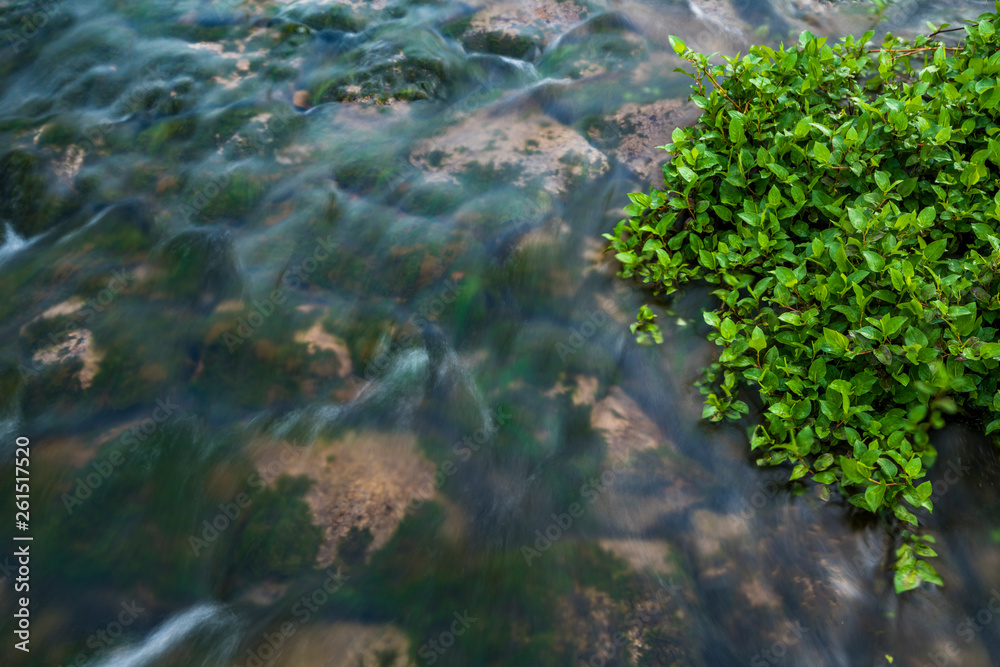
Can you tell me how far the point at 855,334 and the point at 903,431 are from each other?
0.49 m

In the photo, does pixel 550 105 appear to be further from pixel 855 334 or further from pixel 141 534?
pixel 141 534

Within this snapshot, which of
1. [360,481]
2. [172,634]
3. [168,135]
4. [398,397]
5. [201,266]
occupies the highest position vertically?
[168,135]

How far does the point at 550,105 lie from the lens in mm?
5066

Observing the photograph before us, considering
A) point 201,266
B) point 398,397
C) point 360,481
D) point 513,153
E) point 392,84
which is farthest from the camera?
point 392,84

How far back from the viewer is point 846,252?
2988mm

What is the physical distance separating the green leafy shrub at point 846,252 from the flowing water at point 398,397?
0.20 metres

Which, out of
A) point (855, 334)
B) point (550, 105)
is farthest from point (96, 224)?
point (855, 334)

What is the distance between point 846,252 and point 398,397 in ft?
8.17

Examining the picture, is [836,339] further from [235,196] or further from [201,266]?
[235,196]

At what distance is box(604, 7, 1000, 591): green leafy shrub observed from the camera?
8.77ft

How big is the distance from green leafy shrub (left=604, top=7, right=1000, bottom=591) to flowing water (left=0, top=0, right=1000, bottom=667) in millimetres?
202

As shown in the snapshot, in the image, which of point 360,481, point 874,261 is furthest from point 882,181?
point 360,481

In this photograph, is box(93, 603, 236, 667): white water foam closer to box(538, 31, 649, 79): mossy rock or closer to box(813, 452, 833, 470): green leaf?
box(813, 452, 833, 470): green leaf

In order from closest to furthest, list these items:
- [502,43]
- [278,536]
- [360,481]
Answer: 1. [278,536]
2. [360,481]
3. [502,43]
